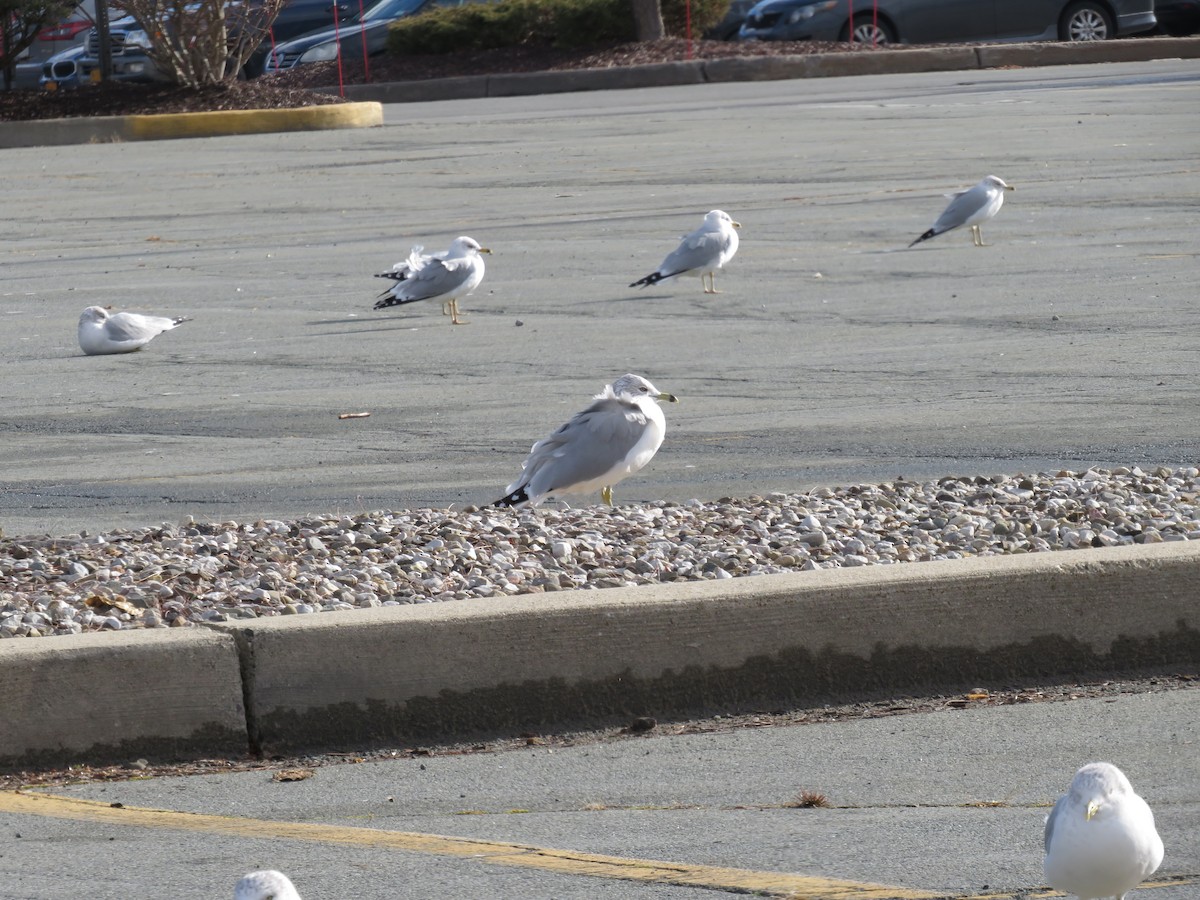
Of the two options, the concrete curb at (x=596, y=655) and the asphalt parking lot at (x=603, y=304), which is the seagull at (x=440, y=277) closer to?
the asphalt parking lot at (x=603, y=304)

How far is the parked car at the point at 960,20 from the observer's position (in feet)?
98.1

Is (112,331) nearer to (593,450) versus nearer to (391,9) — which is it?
(593,450)

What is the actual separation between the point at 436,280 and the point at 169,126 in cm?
1267

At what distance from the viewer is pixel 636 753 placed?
188 inches

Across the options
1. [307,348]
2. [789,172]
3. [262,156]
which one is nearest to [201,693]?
[307,348]

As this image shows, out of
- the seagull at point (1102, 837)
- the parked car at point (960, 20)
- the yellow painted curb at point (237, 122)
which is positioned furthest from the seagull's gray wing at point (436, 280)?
the parked car at point (960, 20)

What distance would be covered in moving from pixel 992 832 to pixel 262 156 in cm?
1831

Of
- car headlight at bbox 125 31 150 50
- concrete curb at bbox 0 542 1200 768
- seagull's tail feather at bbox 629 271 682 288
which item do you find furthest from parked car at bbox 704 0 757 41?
concrete curb at bbox 0 542 1200 768

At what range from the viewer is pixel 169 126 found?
23625 millimetres

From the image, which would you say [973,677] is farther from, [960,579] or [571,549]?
[571,549]

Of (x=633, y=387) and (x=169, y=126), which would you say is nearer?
(x=633, y=387)

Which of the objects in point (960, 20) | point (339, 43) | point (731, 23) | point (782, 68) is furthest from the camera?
point (731, 23)

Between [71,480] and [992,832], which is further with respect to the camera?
[71,480]

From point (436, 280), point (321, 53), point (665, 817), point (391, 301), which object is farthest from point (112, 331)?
point (321, 53)
